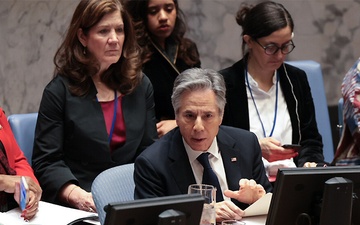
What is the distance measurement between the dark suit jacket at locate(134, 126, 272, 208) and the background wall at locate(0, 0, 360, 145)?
2136 mm

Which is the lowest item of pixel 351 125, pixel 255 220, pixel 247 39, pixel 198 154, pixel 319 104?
pixel 319 104

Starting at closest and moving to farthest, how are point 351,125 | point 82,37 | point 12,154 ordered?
1. point 12,154
2. point 351,125
3. point 82,37

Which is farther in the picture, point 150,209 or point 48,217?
point 48,217

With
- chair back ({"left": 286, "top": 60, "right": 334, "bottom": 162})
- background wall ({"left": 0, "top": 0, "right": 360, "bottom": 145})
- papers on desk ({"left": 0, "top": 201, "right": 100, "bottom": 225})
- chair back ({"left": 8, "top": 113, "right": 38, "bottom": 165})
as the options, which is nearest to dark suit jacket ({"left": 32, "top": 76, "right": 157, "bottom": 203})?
chair back ({"left": 8, "top": 113, "right": 38, "bottom": 165})

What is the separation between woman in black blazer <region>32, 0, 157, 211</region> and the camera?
4.45 metres

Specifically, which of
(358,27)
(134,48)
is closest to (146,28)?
(134,48)

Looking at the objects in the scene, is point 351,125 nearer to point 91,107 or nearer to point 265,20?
point 265,20

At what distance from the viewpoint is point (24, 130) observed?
467cm

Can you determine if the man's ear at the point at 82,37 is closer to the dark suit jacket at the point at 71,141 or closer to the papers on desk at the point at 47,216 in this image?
the dark suit jacket at the point at 71,141

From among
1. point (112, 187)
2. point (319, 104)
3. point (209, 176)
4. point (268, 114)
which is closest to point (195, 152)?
point (209, 176)

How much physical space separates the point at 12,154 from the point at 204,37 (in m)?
2.54

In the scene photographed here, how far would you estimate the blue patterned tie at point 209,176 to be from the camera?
368cm

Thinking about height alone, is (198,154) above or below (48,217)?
above

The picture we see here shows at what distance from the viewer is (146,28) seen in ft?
16.9
